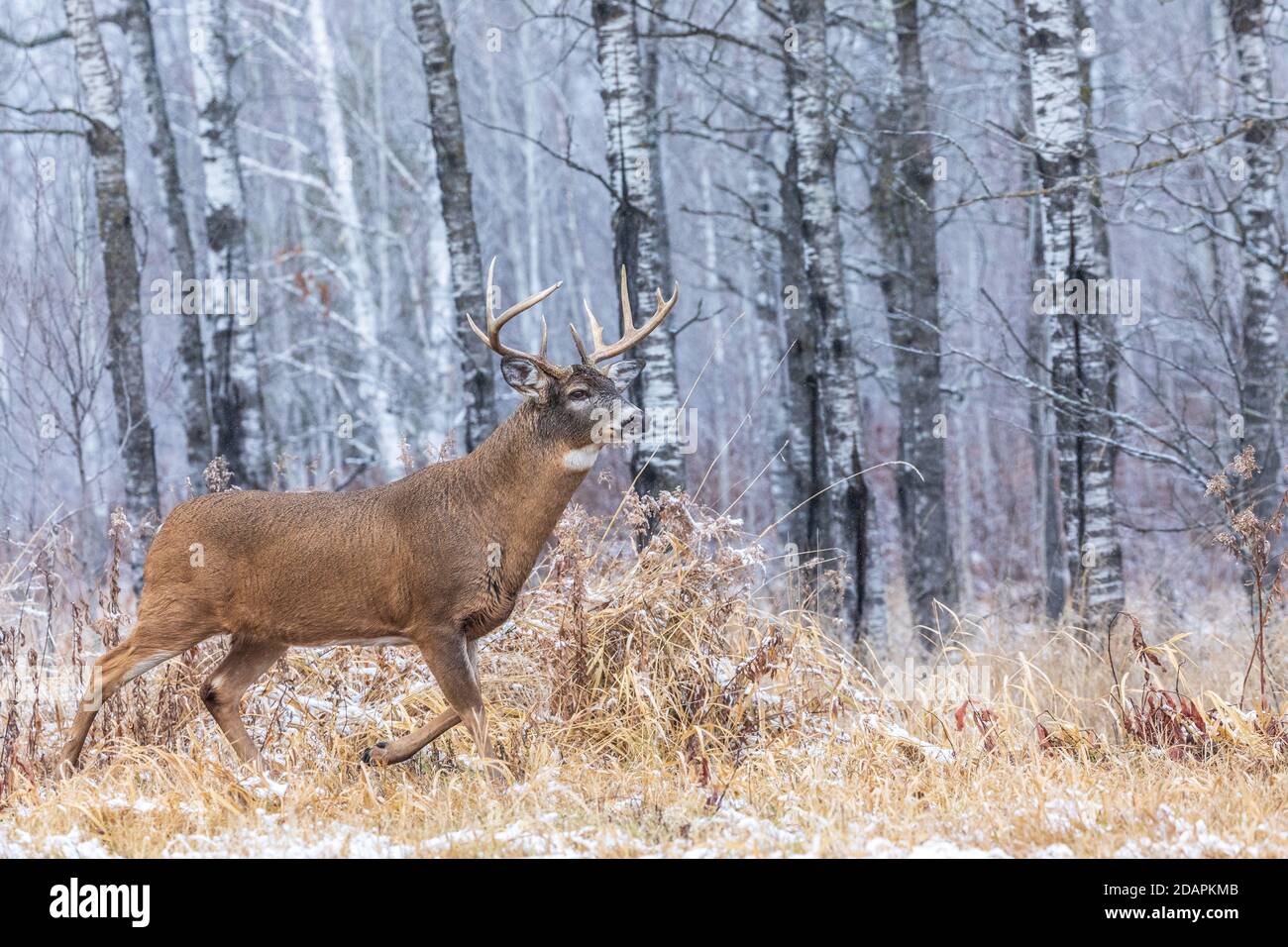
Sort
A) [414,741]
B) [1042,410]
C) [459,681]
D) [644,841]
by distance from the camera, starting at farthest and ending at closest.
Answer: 1. [1042,410]
2. [414,741]
3. [459,681]
4. [644,841]

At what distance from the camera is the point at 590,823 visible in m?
5.23

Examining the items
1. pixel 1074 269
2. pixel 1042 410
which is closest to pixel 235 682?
pixel 1074 269

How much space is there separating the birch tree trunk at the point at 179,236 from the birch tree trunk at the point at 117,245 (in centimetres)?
44

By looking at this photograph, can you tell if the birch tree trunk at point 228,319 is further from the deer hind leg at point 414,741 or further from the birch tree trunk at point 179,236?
the deer hind leg at point 414,741

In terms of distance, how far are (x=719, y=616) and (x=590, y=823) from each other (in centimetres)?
187

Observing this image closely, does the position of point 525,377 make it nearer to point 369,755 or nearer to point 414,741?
point 414,741

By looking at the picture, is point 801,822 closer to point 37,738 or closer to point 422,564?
point 422,564

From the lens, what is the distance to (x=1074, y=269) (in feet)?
28.9

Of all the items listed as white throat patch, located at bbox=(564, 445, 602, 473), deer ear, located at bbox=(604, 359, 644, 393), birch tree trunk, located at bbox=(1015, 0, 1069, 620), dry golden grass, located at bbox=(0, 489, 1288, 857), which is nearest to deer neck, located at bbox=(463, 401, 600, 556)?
white throat patch, located at bbox=(564, 445, 602, 473)

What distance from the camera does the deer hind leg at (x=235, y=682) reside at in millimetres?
6141

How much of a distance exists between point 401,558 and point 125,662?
123 centimetres

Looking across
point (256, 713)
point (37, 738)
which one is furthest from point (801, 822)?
point (37, 738)

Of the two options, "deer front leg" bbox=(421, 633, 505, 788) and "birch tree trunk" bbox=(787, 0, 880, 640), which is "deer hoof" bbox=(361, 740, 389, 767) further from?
"birch tree trunk" bbox=(787, 0, 880, 640)
